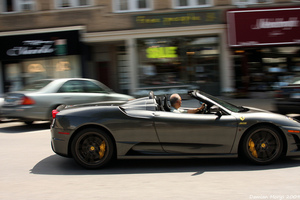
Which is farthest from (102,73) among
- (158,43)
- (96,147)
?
(96,147)

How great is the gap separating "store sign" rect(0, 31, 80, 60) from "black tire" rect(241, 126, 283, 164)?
11.8 m

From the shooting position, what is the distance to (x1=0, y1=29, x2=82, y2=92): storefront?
1497 centimetres

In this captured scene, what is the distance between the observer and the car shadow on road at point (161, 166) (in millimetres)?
4691

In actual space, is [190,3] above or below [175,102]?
above

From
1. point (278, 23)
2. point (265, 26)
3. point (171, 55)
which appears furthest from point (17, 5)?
point (278, 23)

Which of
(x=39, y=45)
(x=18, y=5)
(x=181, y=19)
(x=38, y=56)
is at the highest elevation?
(x=18, y=5)

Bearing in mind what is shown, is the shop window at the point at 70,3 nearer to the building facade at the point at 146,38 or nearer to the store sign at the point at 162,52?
the building facade at the point at 146,38

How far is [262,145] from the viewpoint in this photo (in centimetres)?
474

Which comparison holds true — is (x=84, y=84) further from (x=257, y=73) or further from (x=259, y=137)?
(x=257, y=73)

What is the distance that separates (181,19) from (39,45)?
6.73 metres

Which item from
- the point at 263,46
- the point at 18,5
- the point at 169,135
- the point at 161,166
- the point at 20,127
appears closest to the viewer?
the point at 169,135

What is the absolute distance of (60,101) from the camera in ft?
29.0

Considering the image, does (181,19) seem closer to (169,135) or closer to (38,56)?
(38,56)

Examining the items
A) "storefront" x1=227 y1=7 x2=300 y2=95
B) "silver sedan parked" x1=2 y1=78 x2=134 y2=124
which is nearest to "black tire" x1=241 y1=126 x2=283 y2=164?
"silver sedan parked" x1=2 y1=78 x2=134 y2=124
